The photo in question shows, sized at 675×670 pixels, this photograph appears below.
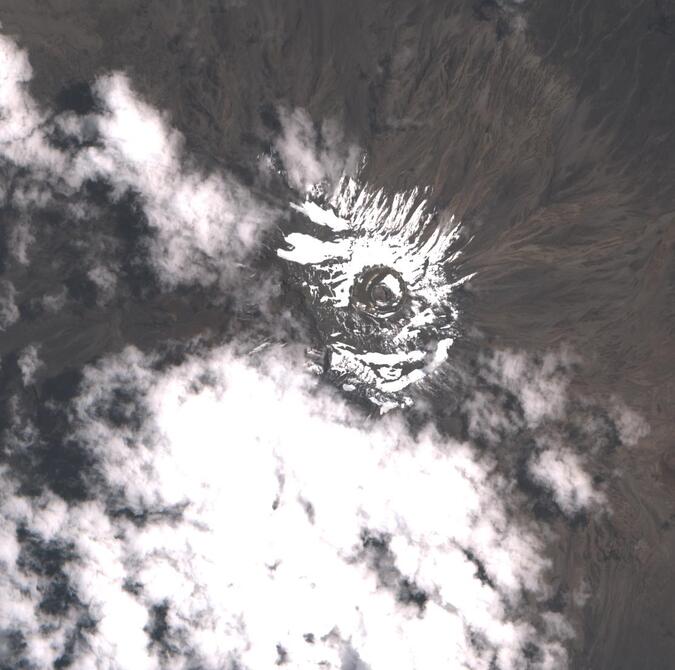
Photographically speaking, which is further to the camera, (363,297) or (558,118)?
(363,297)

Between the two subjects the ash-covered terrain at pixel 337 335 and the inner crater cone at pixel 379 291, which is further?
the inner crater cone at pixel 379 291

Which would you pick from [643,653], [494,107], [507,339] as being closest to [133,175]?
[494,107]

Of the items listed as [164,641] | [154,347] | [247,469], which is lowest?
[164,641]

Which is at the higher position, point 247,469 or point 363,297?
point 363,297

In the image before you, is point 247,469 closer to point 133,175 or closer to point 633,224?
point 133,175

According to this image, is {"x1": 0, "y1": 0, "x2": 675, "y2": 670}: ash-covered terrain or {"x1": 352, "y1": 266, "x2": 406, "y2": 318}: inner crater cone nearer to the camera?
{"x1": 0, "y1": 0, "x2": 675, "y2": 670}: ash-covered terrain

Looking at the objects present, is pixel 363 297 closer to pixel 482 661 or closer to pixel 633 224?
pixel 633 224

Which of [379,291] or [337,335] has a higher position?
[379,291]
